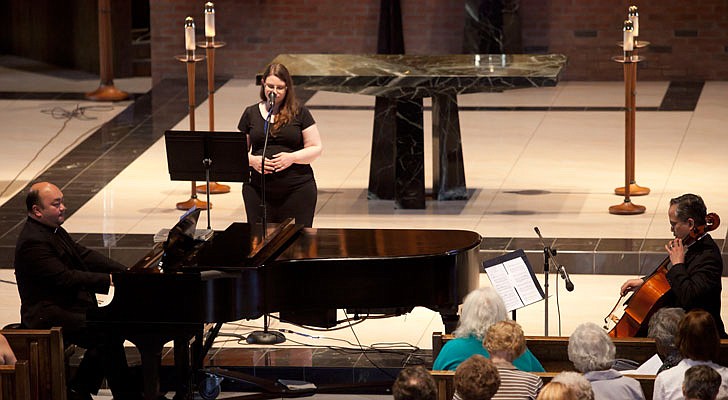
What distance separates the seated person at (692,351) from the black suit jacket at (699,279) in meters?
0.79

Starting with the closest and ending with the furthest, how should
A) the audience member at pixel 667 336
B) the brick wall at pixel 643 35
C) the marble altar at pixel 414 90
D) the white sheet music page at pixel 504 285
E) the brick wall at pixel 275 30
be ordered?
1. the audience member at pixel 667 336
2. the white sheet music page at pixel 504 285
3. the marble altar at pixel 414 90
4. the brick wall at pixel 643 35
5. the brick wall at pixel 275 30

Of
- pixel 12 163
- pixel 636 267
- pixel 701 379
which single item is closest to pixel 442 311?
pixel 701 379

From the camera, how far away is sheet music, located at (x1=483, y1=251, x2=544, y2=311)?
251 inches

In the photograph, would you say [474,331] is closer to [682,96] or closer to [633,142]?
[633,142]

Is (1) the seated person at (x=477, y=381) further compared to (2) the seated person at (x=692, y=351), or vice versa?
(2) the seated person at (x=692, y=351)

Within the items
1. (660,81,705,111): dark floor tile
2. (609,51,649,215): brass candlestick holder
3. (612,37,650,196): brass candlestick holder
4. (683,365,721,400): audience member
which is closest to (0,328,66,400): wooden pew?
(683,365,721,400): audience member

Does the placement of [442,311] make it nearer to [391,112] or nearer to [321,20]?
[391,112]

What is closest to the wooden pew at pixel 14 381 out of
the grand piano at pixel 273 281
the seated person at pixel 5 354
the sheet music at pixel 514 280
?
the seated person at pixel 5 354

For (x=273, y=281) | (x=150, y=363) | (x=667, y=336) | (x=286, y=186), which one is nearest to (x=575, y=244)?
(x=286, y=186)

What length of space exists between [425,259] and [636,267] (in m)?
2.80

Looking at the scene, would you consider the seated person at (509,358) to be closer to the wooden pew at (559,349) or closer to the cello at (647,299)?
the wooden pew at (559,349)

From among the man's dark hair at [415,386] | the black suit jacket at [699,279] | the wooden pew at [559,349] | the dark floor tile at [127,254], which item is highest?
the man's dark hair at [415,386]

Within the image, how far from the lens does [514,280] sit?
253 inches

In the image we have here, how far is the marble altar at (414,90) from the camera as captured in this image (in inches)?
380
